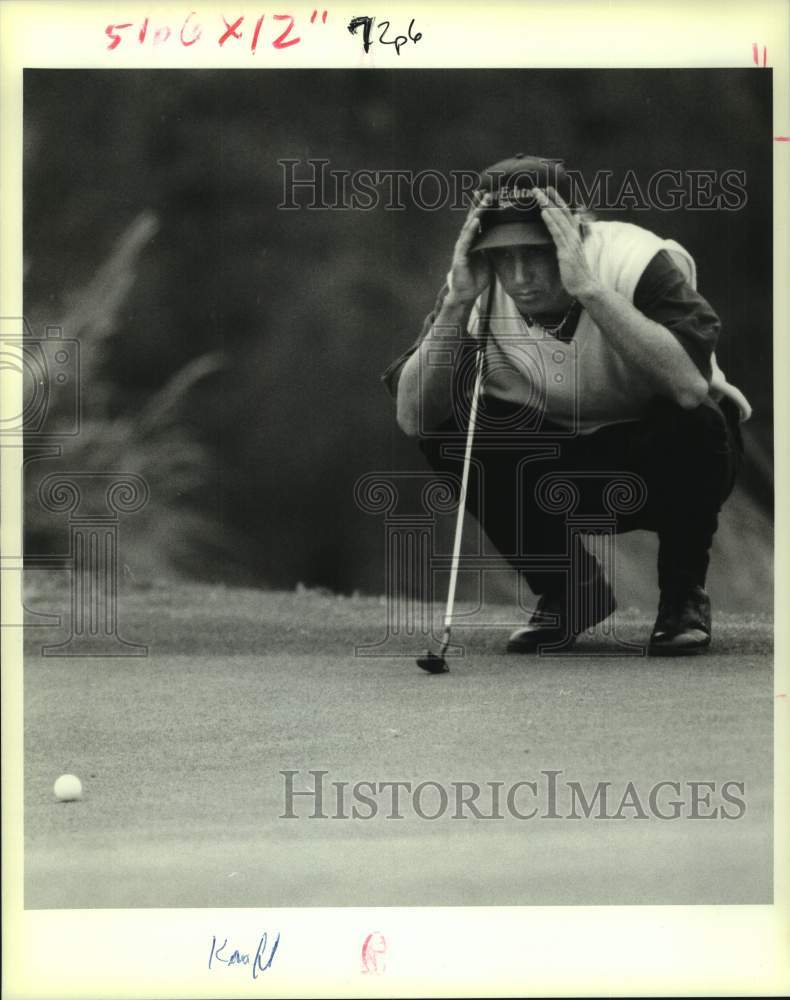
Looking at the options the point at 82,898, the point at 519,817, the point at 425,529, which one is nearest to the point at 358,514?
the point at 425,529

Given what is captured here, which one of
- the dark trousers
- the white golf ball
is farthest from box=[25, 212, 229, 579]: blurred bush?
the dark trousers

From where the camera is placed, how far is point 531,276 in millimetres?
5469

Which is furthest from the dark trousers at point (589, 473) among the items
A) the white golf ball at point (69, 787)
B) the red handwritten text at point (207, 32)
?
the white golf ball at point (69, 787)

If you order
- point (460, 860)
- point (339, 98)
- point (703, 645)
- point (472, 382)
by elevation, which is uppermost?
point (339, 98)

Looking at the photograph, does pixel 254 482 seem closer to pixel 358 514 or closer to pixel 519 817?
pixel 358 514

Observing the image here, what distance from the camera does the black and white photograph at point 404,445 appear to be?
17.4ft

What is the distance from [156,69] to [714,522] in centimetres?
251

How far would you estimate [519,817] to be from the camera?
17.3 feet

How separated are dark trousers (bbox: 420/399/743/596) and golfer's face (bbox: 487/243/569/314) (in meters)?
0.38

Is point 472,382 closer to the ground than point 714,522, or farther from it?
farther from it

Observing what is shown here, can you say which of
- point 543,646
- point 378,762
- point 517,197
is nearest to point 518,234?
point 517,197

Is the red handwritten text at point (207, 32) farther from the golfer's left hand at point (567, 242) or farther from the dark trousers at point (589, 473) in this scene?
the dark trousers at point (589, 473)
